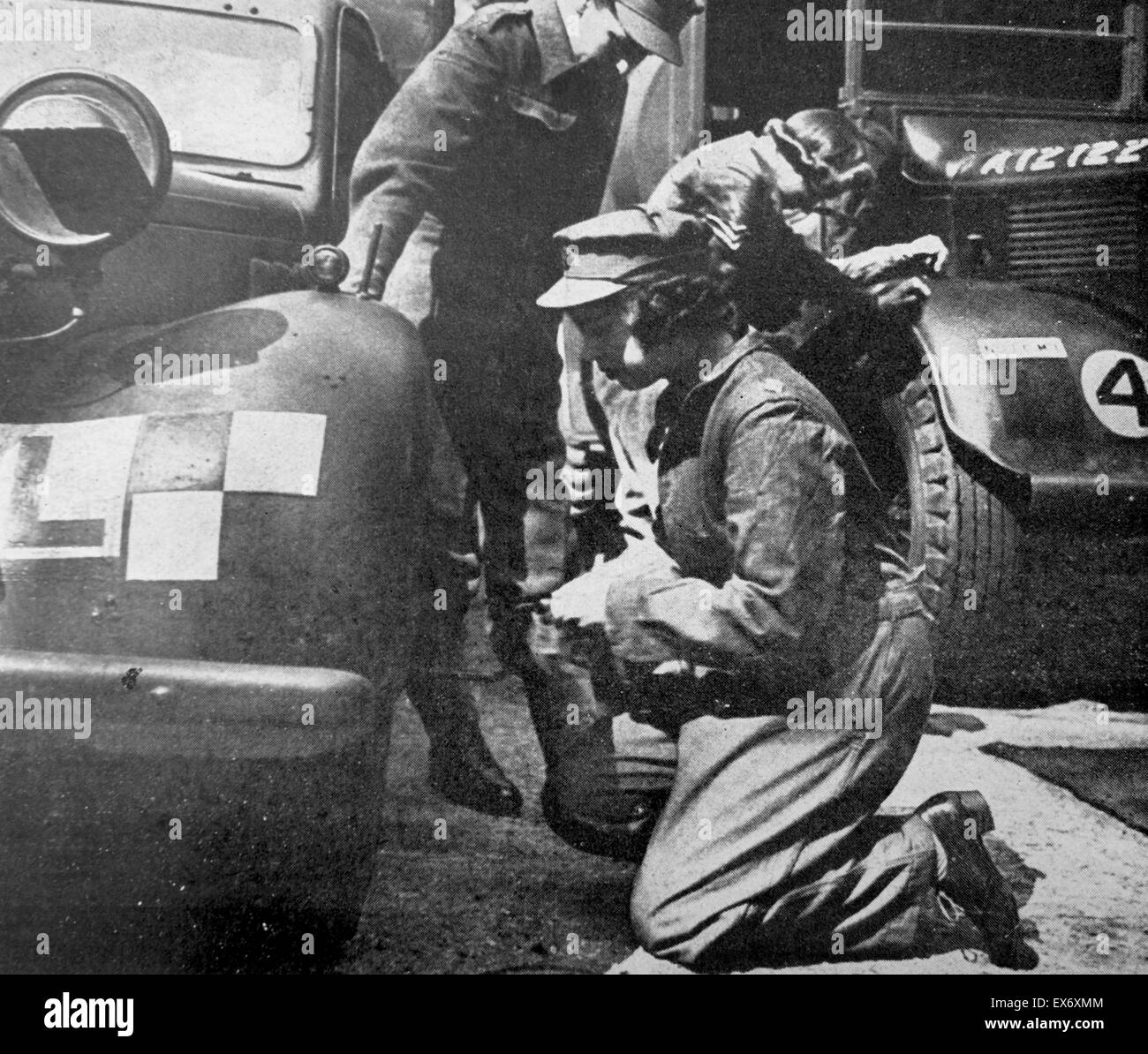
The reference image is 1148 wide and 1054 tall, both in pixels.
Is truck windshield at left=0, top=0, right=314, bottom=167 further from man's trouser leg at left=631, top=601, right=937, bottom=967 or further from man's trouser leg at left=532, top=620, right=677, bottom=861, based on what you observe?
man's trouser leg at left=631, top=601, right=937, bottom=967

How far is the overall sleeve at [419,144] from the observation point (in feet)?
7.71

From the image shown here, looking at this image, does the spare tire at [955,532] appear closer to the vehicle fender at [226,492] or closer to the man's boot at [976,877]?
the man's boot at [976,877]

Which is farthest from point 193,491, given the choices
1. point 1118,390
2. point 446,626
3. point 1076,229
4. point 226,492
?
point 1076,229

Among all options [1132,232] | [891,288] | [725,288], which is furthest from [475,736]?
[1132,232]

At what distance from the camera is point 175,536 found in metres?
2.17

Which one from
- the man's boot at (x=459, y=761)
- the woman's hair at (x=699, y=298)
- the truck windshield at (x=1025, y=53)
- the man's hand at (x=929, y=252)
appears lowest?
the man's boot at (x=459, y=761)

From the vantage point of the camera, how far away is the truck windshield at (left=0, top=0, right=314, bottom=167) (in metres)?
2.35

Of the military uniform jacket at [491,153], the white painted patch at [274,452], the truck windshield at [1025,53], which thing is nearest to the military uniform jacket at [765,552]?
the military uniform jacket at [491,153]

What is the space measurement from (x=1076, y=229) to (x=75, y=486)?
235cm

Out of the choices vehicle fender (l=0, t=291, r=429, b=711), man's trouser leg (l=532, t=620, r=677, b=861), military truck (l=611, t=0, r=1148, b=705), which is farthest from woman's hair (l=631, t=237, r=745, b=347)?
man's trouser leg (l=532, t=620, r=677, b=861)

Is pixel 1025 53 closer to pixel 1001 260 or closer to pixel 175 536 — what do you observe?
pixel 1001 260

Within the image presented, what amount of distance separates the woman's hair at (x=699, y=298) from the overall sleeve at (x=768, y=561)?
0.24 metres

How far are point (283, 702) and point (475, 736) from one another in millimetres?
434

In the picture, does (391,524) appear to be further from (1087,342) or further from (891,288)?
(1087,342)
